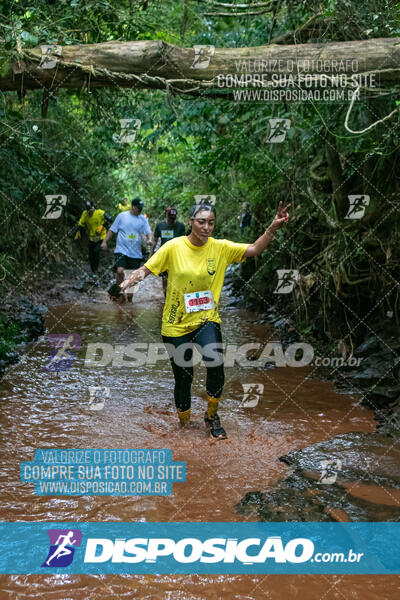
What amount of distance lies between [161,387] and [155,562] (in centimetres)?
322

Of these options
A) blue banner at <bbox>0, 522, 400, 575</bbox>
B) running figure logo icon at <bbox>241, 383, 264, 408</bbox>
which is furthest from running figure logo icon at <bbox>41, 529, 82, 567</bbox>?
running figure logo icon at <bbox>241, 383, 264, 408</bbox>

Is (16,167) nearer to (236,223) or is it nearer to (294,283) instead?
(294,283)

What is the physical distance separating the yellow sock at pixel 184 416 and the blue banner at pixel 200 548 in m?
1.57

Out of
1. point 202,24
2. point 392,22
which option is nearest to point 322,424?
point 392,22

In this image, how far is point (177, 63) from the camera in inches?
212

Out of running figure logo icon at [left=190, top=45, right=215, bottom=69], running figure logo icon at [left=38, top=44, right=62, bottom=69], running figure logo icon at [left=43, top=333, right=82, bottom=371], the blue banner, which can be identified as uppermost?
running figure logo icon at [left=190, top=45, right=215, bottom=69]

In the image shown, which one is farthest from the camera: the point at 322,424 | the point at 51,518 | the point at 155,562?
the point at 322,424

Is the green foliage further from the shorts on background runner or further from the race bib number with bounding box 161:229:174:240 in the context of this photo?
the race bib number with bounding box 161:229:174:240

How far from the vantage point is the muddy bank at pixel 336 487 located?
3.29 metres

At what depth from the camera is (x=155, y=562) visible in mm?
2932

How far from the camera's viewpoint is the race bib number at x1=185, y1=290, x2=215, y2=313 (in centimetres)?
450

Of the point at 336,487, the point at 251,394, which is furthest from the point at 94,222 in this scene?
the point at 336,487

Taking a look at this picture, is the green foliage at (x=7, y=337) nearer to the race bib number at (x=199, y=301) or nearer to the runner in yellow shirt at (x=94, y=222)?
the race bib number at (x=199, y=301)

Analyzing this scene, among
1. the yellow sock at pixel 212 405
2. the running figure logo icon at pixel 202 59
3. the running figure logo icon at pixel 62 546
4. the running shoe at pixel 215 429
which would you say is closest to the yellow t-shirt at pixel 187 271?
the yellow sock at pixel 212 405
